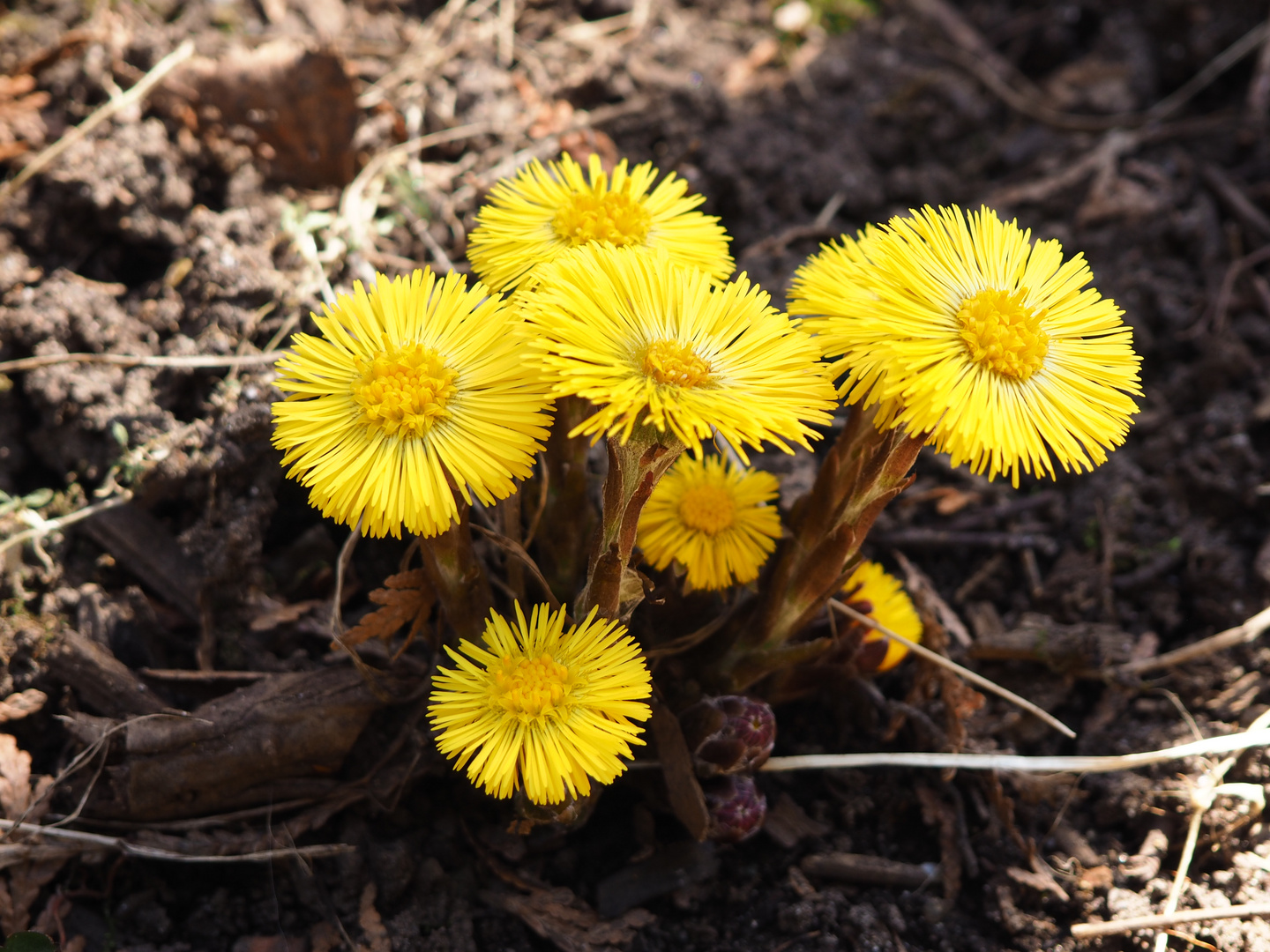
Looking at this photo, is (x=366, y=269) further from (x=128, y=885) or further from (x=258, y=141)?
(x=128, y=885)

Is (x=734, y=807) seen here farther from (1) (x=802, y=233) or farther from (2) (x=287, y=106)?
(2) (x=287, y=106)

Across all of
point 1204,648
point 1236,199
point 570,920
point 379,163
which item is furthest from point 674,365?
point 1236,199

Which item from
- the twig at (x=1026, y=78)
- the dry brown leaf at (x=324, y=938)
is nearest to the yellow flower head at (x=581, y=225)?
the dry brown leaf at (x=324, y=938)

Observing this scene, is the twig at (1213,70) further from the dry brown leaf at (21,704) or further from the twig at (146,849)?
the dry brown leaf at (21,704)

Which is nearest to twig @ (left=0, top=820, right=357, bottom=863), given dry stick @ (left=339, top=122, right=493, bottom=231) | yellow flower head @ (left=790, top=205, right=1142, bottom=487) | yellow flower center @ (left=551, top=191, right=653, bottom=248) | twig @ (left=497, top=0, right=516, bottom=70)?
yellow flower center @ (left=551, top=191, right=653, bottom=248)

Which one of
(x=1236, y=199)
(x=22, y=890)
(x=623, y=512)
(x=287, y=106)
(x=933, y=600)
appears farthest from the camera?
(x=1236, y=199)

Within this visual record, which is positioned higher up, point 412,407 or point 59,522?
point 59,522
